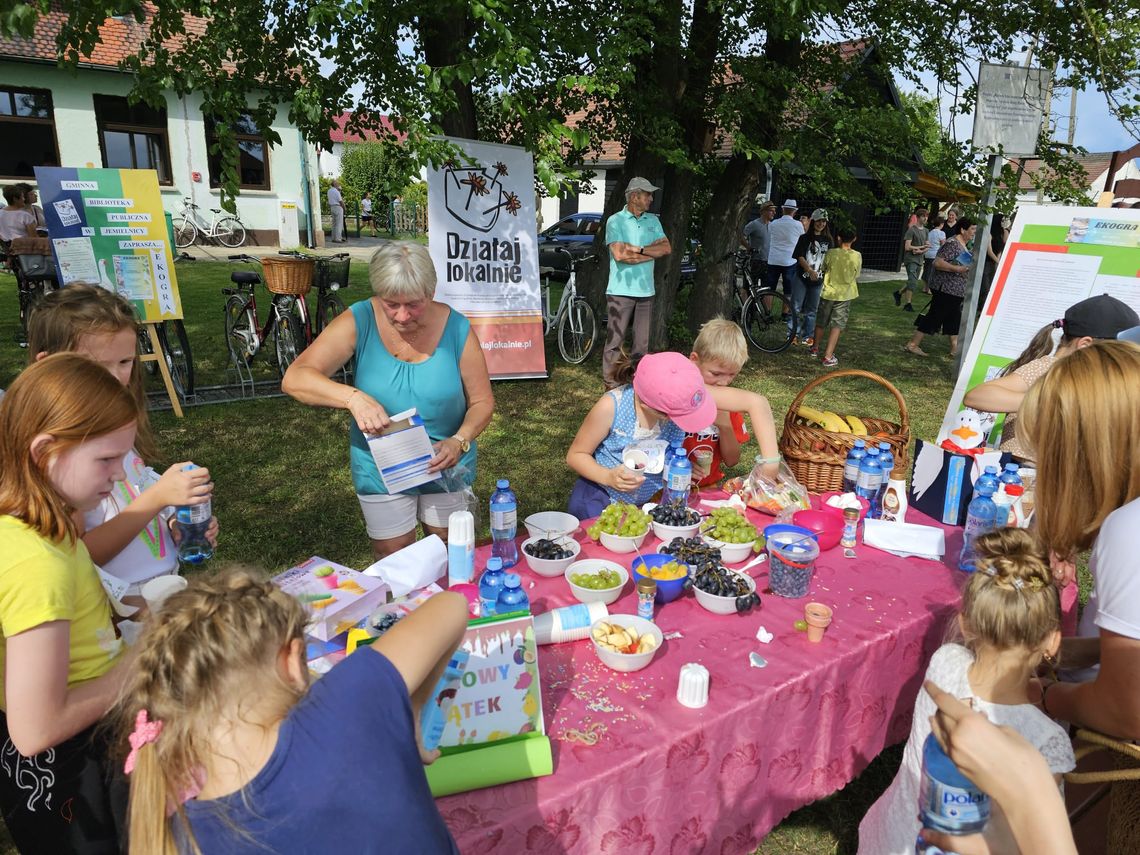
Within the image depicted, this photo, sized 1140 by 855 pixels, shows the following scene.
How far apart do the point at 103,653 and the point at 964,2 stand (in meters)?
8.92

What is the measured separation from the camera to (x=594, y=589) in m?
2.10

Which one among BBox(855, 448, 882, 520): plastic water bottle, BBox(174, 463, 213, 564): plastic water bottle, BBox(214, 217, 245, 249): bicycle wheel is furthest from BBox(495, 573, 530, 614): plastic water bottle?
BBox(214, 217, 245, 249): bicycle wheel

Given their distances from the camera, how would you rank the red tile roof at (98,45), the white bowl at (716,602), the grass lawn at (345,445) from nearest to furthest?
the white bowl at (716,602) < the grass lawn at (345,445) < the red tile roof at (98,45)

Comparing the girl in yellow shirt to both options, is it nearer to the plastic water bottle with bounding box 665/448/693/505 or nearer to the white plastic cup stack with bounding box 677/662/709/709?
the white plastic cup stack with bounding box 677/662/709/709

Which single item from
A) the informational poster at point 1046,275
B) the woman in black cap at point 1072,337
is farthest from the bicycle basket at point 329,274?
the woman in black cap at point 1072,337

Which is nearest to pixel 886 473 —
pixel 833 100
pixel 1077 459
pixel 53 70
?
pixel 1077 459

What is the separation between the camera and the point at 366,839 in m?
1.06

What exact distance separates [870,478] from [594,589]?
4.53ft

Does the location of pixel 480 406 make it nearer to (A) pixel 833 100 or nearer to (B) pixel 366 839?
(B) pixel 366 839

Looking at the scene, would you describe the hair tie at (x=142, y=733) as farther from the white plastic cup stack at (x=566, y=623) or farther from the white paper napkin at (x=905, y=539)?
the white paper napkin at (x=905, y=539)

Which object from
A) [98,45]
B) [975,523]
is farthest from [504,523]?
[98,45]

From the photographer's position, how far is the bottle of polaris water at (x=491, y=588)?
1.90 m

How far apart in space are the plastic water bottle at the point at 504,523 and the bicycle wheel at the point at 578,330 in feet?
20.7

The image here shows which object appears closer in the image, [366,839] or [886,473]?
[366,839]
